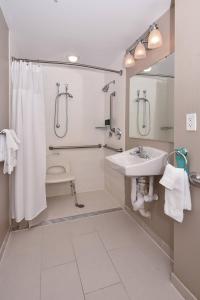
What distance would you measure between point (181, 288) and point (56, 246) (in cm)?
116

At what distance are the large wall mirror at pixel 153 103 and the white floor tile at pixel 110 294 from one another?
128 cm

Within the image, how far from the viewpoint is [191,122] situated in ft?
3.62

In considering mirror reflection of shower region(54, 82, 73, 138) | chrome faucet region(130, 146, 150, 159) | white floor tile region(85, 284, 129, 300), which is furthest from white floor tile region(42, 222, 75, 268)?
mirror reflection of shower region(54, 82, 73, 138)

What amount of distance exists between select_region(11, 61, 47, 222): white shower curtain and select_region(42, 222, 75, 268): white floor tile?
0.30 metres

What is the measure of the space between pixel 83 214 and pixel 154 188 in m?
1.12

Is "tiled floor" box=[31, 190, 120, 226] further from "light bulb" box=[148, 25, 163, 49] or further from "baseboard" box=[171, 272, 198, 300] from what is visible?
"light bulb" box=[148, 25, 163, 49]

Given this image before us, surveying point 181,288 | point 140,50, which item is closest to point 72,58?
point 140,50

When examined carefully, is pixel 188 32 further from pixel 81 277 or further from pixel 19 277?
pixel 19 277

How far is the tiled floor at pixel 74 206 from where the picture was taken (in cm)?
237

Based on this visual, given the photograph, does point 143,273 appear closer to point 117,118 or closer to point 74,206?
point 74,206

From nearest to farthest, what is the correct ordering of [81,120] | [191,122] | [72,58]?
[191,122], [72,58], [81,120]

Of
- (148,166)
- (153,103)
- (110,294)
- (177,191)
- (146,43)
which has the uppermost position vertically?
(146,43)

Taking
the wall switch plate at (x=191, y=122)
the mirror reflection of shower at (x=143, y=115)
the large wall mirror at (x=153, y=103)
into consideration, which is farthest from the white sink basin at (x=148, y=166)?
the wall switch plate at (x=191, y=122)

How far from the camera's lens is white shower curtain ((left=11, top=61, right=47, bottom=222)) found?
1.89 metres
